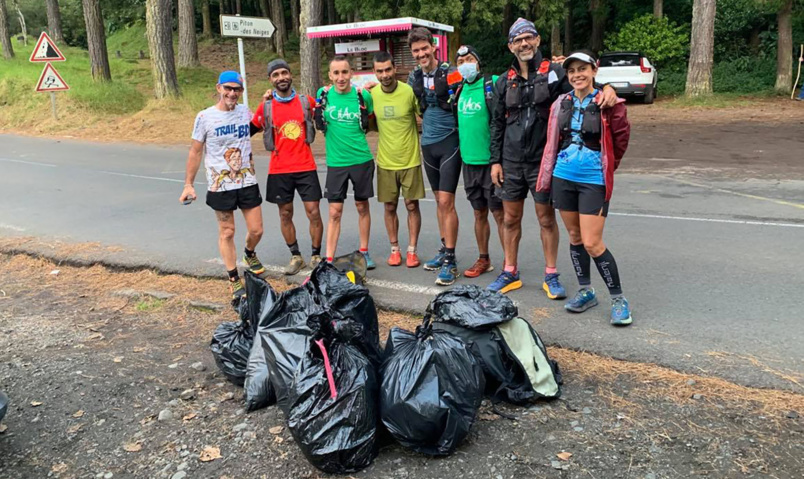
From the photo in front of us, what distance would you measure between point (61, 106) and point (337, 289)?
19.9 metres

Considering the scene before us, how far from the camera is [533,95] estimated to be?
15.5 feet

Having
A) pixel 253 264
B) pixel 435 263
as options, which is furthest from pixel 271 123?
pixel 435 263

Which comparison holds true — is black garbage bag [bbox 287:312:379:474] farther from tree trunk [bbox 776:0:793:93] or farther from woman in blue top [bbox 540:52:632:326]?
tree trunk [bbox 776:0:793:93]

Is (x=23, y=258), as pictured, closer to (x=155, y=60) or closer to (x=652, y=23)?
(x=155, y=60)

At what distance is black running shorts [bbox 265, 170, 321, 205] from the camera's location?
19.3ft

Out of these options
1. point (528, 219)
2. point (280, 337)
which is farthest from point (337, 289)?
point (528, 219)

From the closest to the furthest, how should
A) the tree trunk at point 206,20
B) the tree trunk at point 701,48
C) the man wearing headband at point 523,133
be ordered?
the man wearing headband at point 523,133
the tree trunk at point 701,48
the tree trunk at point 206,20

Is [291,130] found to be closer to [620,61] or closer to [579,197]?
[579,197]

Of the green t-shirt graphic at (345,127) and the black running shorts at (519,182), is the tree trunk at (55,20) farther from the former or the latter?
the black running shorts at (519,182)

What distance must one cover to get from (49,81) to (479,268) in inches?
687

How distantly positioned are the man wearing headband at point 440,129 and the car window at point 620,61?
1609cm

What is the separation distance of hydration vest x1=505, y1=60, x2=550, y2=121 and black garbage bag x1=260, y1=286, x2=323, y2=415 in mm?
2112

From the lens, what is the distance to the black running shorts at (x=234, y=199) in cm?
538

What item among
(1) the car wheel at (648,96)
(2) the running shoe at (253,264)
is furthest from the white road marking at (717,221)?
(1) the car wheel at (648,96)
